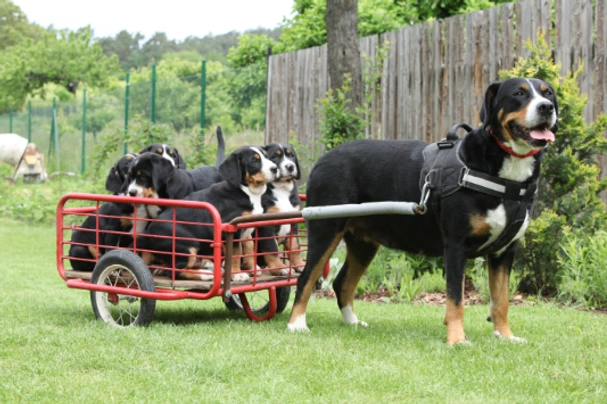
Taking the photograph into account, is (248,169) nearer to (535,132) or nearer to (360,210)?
(360,210)

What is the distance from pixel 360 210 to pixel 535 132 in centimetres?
110

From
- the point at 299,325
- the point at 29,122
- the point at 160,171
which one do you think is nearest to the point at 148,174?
the point at 160,171

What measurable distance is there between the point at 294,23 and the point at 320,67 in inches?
192

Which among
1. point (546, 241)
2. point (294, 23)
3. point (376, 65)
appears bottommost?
point (546, 241)

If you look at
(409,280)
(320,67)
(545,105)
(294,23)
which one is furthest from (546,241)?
(294,23)

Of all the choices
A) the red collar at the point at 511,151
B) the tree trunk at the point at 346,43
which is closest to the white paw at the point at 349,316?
the red collar at the point at 511,151

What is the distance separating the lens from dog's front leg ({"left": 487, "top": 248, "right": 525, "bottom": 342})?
16.6 feet

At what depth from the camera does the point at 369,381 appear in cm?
398

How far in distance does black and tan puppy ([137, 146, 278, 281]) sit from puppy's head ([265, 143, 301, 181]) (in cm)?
21

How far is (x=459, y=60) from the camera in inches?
368

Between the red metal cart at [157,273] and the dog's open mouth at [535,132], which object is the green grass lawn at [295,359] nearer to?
the red metal cart at [157,273]

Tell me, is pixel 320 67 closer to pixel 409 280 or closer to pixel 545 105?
pixel 409 280

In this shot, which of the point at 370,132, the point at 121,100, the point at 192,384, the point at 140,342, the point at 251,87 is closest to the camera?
the point at 192,384

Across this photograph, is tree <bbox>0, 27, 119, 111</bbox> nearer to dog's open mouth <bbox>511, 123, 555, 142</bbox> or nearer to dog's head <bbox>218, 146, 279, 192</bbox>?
dog's head <bbox>218, 146, 279, 192</bbox>
